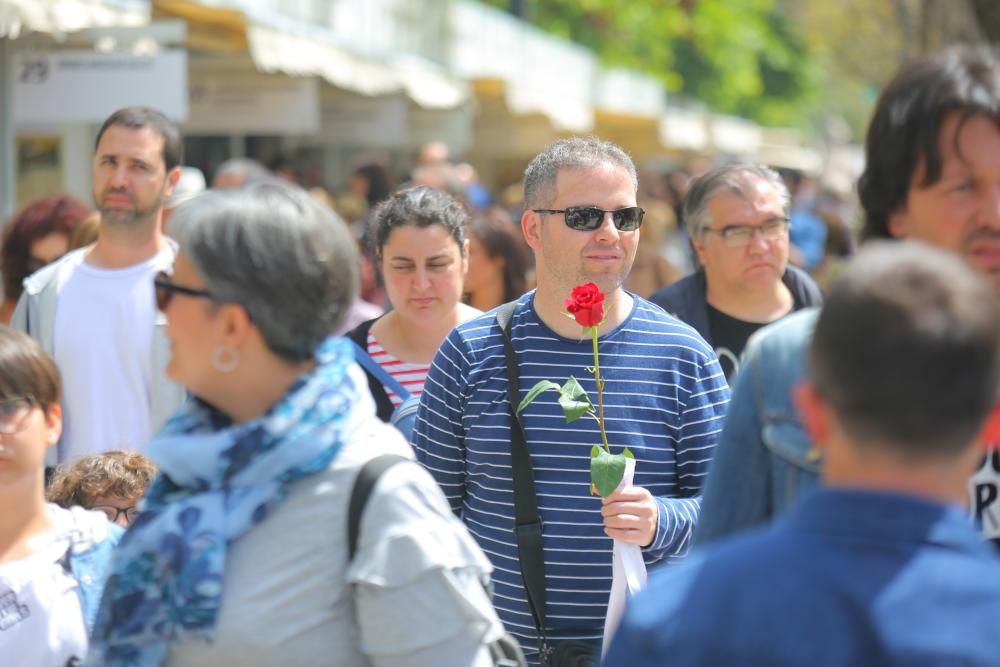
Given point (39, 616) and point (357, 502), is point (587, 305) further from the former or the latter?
point (39, 616)

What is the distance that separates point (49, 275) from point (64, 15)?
2.68 meters

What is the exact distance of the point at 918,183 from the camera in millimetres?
2430

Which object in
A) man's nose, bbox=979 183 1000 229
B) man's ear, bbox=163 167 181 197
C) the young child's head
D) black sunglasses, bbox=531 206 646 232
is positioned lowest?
the young child's head

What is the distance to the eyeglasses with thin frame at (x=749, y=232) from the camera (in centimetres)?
559

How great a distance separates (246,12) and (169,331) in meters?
8.57

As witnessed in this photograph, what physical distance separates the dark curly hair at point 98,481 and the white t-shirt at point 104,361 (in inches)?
50.4

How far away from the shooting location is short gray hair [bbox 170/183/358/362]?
2447mm

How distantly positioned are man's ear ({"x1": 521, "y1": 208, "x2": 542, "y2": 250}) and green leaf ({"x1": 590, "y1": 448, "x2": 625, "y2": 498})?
0.85m

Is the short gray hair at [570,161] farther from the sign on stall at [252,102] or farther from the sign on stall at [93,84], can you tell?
the sign on stall at [252,102]

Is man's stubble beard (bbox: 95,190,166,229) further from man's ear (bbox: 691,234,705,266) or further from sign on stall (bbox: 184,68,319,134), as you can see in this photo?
sign on stall (bbox: 184,68,319,134)

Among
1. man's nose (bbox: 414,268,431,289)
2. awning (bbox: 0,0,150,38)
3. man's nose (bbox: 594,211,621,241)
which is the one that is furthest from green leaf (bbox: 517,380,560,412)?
awning (bbox: 0,0,150,38)

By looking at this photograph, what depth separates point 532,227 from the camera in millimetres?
4188

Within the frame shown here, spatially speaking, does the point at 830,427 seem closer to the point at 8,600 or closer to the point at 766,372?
the point at 766,372

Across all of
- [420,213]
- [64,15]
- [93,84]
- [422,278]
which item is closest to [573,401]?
[422,278]
